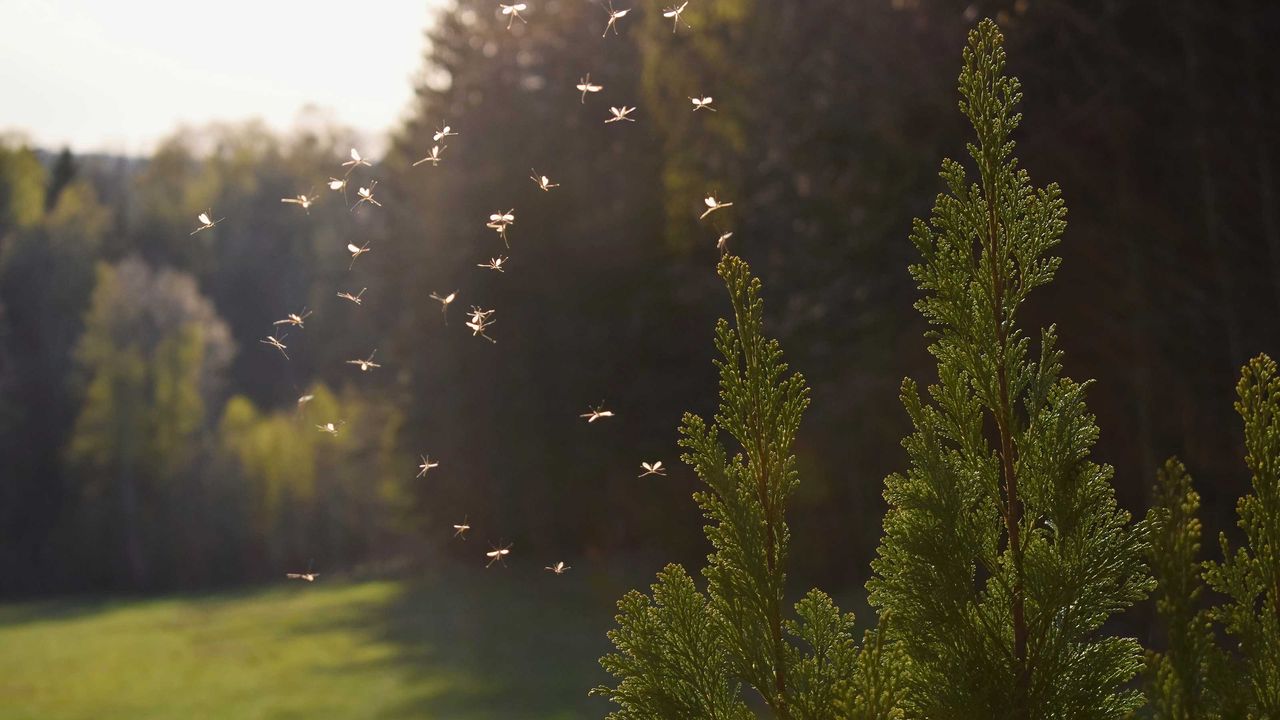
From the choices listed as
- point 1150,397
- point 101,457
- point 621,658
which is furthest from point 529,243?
point 101,457

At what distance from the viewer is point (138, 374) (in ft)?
125

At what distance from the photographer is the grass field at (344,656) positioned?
551 inches

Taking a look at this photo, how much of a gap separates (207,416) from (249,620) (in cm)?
1738

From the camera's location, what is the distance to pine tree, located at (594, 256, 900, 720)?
2.53 m

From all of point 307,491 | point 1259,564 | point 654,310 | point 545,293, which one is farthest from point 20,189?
point 1259,564

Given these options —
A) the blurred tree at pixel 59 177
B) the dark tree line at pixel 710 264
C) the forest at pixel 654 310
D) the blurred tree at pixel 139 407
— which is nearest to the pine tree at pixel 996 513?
the forest at pixel 654 310

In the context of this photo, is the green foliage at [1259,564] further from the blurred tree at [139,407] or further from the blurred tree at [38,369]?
the blurred tree at [38,369]

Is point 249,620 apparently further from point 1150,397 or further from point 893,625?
point 893,625

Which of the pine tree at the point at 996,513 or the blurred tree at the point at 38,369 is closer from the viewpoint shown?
the pine tree at the point at 996,513

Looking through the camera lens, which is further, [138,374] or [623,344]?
[138,374]

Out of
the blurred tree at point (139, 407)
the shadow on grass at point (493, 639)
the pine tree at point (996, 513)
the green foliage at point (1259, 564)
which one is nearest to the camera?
the pine tree at point (996, 513)

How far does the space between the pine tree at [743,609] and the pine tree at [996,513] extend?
154 millimetres

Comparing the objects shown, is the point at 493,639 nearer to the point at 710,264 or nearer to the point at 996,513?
the point at 710,264

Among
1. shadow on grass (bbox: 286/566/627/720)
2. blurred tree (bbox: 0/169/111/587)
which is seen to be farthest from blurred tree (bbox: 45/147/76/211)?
shadow on grass (bbox: 286/566/627/720)
